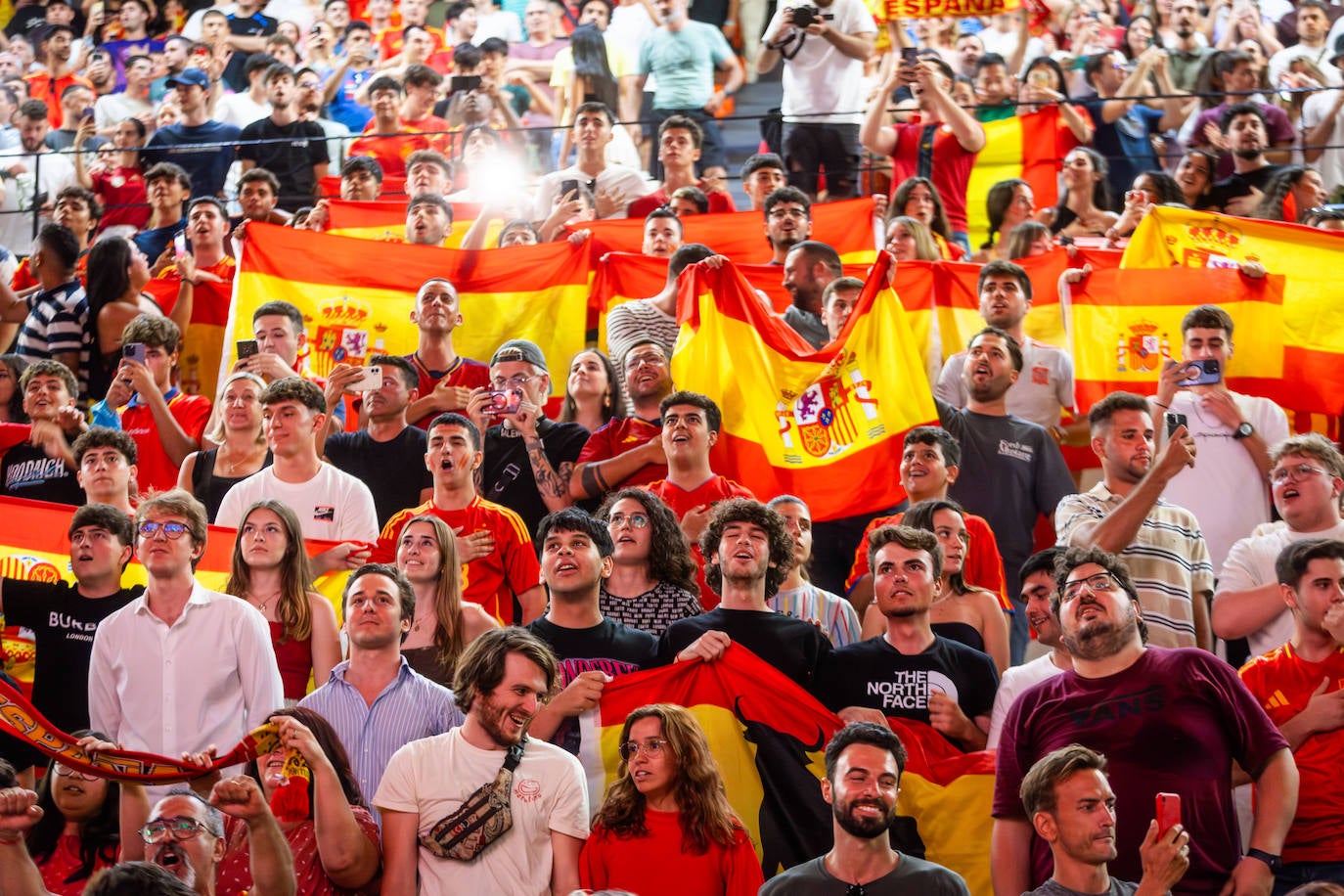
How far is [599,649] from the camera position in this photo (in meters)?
6.71

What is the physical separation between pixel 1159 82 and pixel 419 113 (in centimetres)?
538

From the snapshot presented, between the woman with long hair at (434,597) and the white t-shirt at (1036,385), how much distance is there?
326cm

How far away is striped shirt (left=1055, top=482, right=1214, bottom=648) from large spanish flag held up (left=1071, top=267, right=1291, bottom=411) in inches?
85.5

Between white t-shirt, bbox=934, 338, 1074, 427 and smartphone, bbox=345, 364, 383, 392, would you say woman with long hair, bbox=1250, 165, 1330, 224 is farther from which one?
smartphone, bbox=345, 364, 383, 392

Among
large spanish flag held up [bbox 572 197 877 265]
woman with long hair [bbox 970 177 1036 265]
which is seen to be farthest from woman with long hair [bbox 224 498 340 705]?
woman with long hair [bbox 970 177 1036 265]

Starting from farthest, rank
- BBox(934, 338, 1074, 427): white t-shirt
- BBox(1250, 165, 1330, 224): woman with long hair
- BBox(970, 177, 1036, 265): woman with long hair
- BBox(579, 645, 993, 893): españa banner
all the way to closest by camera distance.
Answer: BBox(970, 177, 1036, 265): woman with long hair, BBox(1250, 165, 1330, 224): woman with long hair, BBox(934, 338, 1074, 427): white t-shirt, BBox(579, 645, 993, 893): españa banner

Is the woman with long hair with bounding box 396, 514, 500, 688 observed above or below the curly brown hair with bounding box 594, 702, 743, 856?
above

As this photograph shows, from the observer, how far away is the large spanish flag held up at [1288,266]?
970 centimetres

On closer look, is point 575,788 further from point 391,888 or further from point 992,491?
point 992,491

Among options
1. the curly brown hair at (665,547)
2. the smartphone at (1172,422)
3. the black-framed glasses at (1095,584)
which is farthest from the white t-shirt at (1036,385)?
the black-framed glasses at (1095,584)

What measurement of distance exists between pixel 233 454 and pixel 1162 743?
466cm

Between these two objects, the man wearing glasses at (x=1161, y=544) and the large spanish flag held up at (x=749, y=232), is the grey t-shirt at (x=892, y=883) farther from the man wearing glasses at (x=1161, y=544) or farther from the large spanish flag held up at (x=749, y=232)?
the large spanish flag held up at (x=749, y=232)

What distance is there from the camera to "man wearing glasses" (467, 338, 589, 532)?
8562mm

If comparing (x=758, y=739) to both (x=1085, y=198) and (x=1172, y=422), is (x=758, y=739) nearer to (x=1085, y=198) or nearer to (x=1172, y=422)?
(x=1172, y=422)
